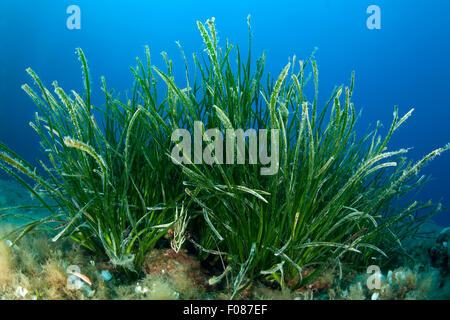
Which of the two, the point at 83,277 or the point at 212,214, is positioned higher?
the point at 212,214

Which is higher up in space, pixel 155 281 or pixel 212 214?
pixel 212 214

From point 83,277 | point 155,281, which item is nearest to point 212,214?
point 155,281

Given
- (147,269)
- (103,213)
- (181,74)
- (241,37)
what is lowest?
(147,269)

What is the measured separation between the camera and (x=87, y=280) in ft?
5.42

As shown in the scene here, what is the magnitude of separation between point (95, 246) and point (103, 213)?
0.40 m

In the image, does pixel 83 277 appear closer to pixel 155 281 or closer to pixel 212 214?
pixel 155 281

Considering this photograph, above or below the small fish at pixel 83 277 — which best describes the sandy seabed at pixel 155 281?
Result: below

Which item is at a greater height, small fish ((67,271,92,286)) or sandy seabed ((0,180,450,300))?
small fish ((67,271,92,286))
